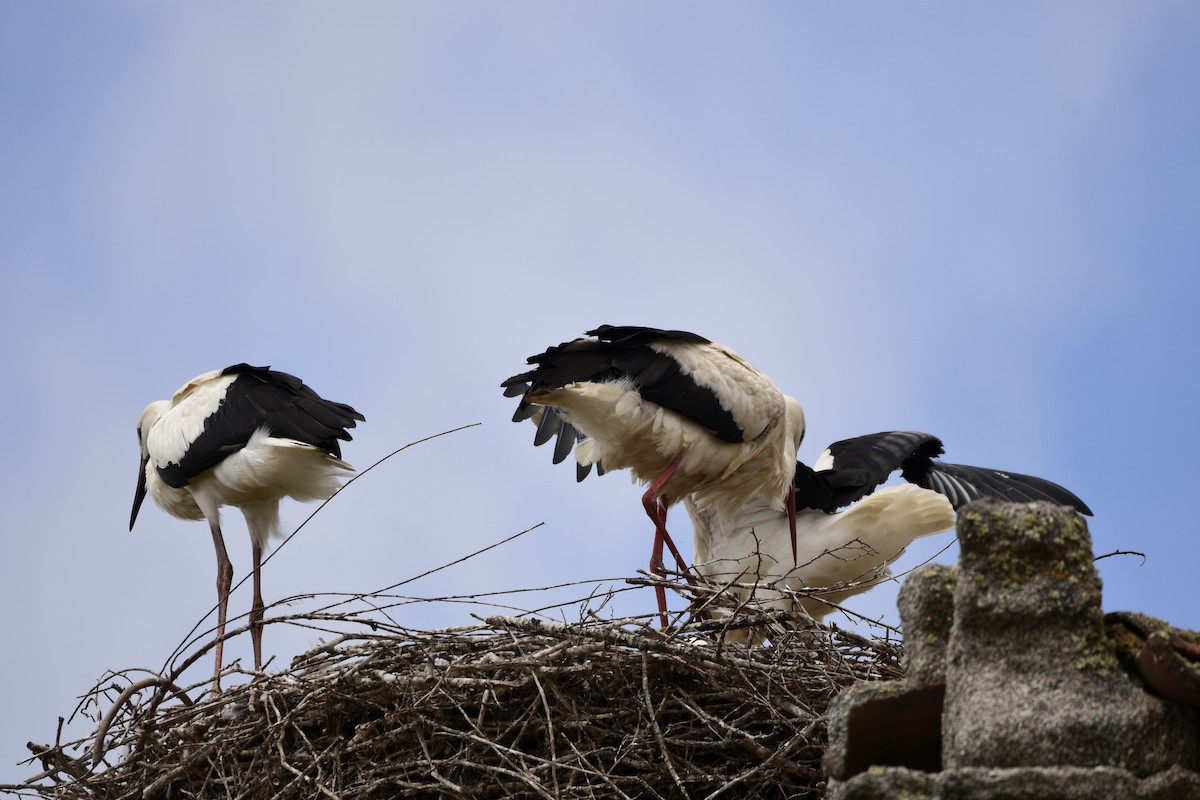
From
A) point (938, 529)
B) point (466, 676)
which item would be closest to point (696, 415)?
point (938, 529)

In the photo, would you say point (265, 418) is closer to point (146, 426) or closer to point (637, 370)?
point (146, 426)

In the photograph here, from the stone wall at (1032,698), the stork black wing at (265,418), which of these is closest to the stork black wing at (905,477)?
the stork black wing at (265,418)

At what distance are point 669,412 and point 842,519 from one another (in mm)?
1611

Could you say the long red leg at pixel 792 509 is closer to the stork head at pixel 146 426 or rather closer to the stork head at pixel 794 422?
the stork head at pixel 794 422

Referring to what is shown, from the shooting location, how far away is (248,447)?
7.77 meters

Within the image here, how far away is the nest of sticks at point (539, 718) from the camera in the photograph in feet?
15.7

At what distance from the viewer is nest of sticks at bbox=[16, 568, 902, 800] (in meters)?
4.79

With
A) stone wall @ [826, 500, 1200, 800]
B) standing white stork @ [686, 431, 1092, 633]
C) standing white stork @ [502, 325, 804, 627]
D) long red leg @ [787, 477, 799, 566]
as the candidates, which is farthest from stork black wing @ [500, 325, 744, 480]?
stone wall @ [826, 500, 1200, 800]

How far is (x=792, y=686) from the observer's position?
16.7 ft

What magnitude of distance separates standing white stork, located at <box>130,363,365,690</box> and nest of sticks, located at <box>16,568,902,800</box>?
237 cm

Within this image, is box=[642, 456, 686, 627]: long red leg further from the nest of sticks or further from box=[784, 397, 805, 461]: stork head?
the nest of sticks

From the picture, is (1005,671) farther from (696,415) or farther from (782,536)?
(782,536)

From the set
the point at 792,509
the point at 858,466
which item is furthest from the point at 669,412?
the point at 858,466

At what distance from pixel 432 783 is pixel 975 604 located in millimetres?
2800
